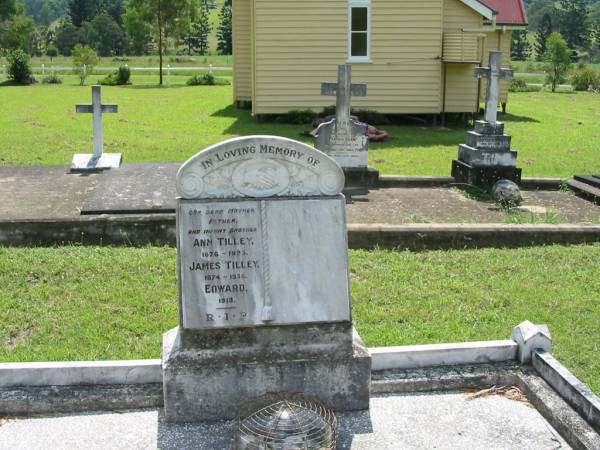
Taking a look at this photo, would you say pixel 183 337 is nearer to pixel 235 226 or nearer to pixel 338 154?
pixel 235 226

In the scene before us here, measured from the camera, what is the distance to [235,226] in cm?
453

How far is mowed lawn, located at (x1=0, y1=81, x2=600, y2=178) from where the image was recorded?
48.3 ft

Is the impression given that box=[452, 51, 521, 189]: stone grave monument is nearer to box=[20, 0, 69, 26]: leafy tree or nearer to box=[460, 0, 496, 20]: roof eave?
box=[460, 0, 496, 20]: roof eave

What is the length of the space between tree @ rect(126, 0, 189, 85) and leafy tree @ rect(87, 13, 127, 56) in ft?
143

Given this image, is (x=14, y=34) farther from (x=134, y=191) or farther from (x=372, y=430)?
(x=372, y=430)

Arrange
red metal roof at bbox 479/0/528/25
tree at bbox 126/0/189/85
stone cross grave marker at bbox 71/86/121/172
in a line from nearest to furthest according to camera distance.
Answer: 1. stone cross grave marker at bbox 71/86/121/172
2. red metal roof at bbox 479/0/528/25
3. tree at bbox 126/0/189/85

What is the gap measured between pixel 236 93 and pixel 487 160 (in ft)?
44.9

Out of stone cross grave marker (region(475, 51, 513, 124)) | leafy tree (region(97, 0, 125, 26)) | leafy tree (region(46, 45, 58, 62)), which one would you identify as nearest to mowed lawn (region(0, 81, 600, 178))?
stone cross grave marker (region(475, 51, 513, 124))

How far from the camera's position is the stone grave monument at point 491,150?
1178 cm

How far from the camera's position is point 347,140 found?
1192cm

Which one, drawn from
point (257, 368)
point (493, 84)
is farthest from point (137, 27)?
point (257, 368)

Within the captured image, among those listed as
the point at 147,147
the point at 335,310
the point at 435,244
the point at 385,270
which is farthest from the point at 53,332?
the point at 147,147

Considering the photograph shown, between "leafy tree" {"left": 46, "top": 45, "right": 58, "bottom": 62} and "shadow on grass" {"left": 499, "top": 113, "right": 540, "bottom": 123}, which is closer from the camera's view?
"shadow on grass" {"left": 499, "top": 113, "right": 540, "bottom": 123}

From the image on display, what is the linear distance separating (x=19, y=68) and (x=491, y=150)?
99.0ft
